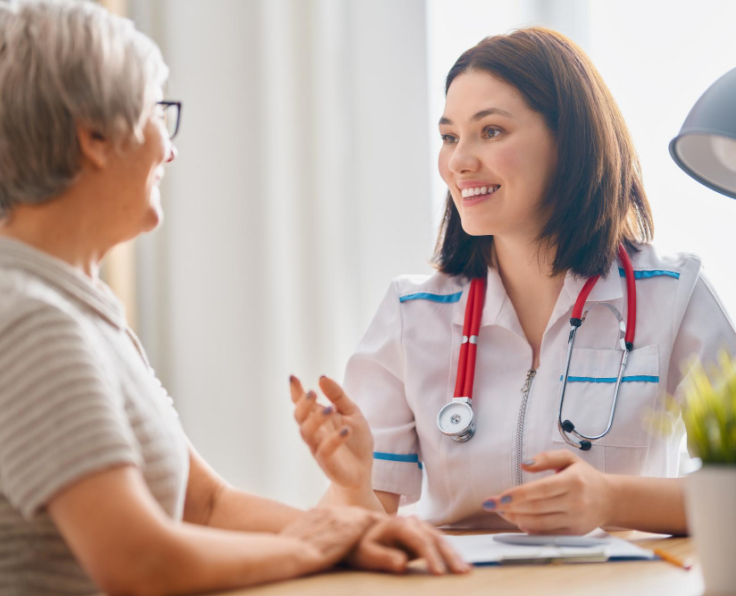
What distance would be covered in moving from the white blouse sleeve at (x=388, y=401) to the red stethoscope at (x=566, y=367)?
117mm

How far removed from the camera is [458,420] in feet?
5.35

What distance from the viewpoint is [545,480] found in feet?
3.97

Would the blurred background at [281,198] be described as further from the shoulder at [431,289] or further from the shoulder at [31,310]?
the shoulder at [31,310]

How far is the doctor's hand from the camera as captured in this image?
3.90ft

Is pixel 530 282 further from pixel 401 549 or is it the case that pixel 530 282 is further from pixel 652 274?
pixel 401 549

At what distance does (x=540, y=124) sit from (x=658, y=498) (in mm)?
819

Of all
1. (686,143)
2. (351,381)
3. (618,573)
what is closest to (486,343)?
(351,381)

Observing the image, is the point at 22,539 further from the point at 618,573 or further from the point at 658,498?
the point at 658,498

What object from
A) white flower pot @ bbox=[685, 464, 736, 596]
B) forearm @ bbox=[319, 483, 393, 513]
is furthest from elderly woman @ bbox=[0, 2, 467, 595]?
forearm @ bbox=[319, 483, 393, 513]

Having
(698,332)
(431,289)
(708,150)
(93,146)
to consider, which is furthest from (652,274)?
(93,146)

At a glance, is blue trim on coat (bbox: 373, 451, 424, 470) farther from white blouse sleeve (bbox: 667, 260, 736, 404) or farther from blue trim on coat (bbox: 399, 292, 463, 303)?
white blouse sleeve (bbox: 667, 260, 736, 404)

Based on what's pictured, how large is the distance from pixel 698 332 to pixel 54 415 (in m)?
1.26

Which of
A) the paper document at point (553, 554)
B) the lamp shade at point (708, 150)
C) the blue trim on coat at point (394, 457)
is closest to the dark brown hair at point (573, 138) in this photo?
the lamp shade at point (708, 150)

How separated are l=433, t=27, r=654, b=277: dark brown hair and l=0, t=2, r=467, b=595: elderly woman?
34.8 inches
